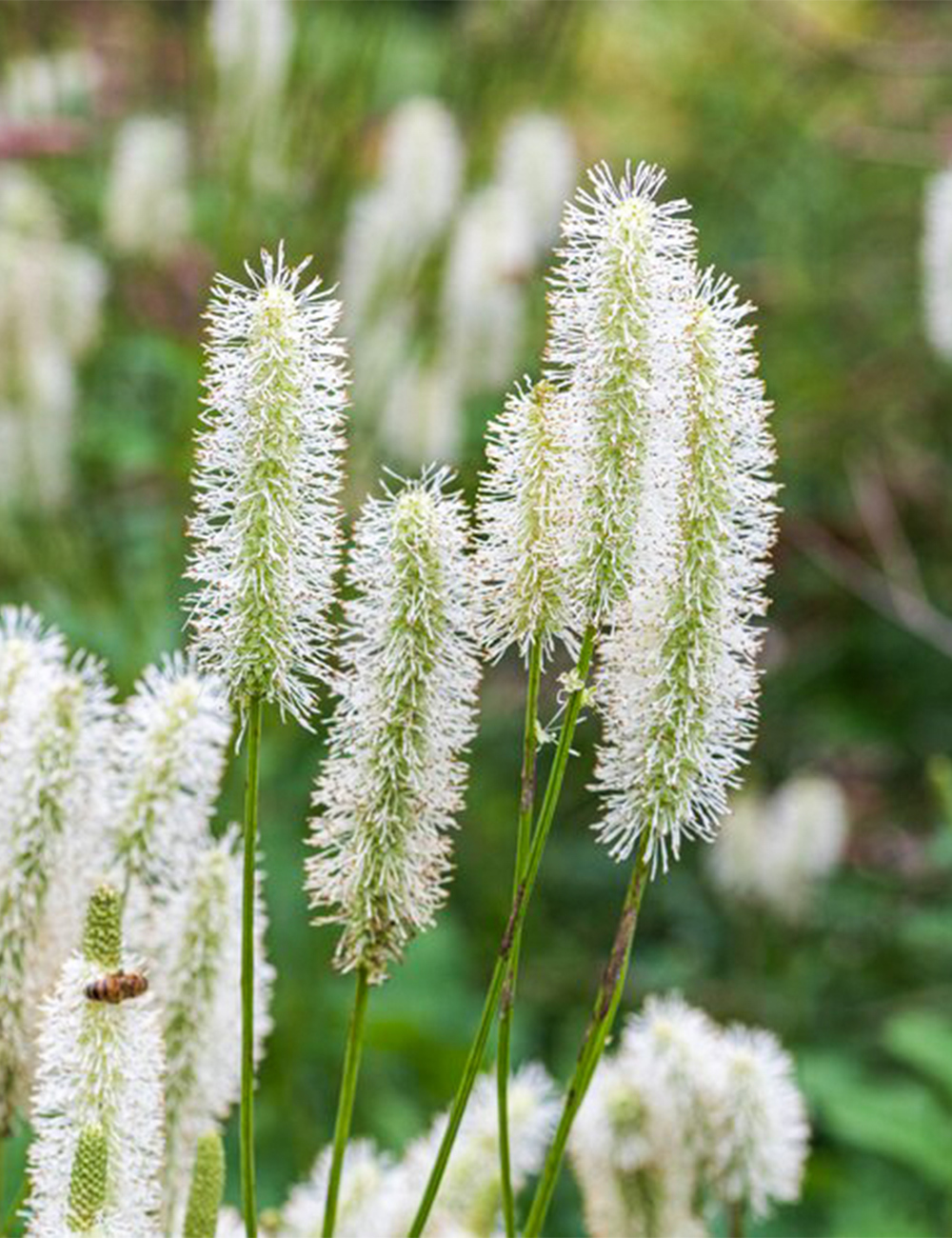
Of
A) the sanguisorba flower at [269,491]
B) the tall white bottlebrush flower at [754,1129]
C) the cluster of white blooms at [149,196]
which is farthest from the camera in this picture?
the cluster of white blooms at [149,196]

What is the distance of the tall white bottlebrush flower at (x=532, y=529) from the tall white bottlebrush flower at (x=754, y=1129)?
587 mm

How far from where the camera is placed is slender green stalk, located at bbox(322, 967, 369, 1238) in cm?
121

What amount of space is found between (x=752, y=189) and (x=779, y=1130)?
4.16 metres

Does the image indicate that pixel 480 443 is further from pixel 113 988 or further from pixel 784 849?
pixel 113 988

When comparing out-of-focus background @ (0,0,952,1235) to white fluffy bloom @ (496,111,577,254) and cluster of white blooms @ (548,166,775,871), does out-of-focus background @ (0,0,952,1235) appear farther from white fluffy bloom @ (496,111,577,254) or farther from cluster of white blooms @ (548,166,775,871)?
cluster of white blooms @ (548,166,775,871)

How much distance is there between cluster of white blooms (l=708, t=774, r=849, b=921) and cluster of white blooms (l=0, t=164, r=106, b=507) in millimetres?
1538

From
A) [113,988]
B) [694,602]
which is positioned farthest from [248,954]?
[694,602]

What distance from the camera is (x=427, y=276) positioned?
13.5ft

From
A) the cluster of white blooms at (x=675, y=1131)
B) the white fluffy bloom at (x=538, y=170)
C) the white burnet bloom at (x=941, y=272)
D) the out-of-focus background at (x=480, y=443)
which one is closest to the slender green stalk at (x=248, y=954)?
the cluster of white blooms at (x=675, y=1131)

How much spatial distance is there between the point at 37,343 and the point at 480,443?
1160 millimetres

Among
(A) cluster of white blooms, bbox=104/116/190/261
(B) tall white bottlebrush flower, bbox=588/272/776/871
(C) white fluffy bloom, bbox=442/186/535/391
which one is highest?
(A) cluster of white blooms, bbox=104/116/190/261

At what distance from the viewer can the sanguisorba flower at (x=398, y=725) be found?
3.90 feet

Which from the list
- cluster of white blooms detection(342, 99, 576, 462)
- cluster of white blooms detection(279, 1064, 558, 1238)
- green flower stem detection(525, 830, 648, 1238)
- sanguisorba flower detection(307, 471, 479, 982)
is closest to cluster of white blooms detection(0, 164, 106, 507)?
cluster of white blooms detection(342, 99, 576, 462)

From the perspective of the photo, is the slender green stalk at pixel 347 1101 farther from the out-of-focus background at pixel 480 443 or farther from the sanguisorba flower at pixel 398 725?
the out-of-focus background at pixel 480 443
